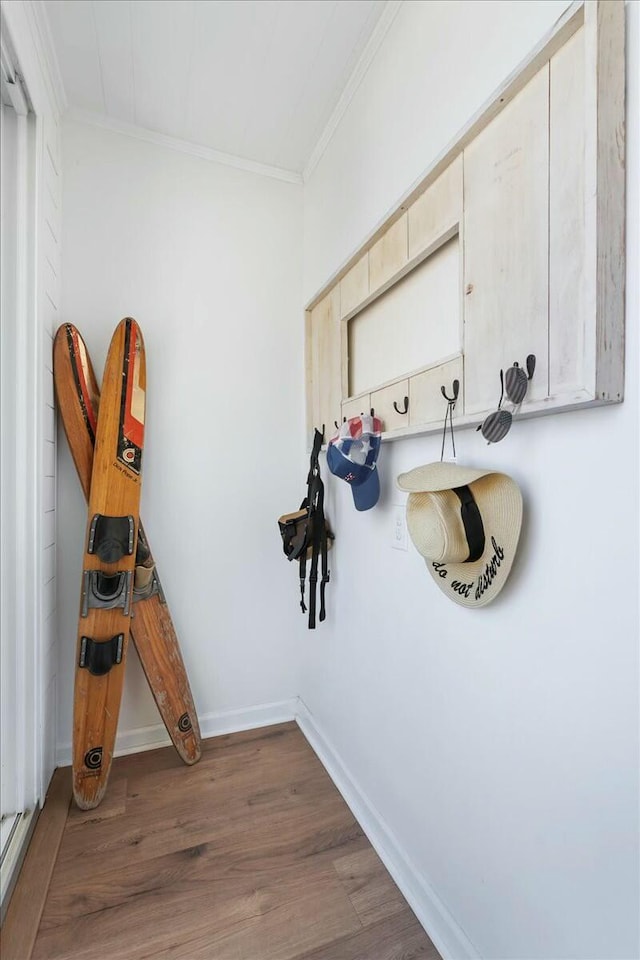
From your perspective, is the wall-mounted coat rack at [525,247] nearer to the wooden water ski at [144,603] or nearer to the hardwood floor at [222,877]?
the wooden water ski at [144,603]

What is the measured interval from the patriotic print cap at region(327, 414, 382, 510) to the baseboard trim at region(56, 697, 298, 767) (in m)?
1.26

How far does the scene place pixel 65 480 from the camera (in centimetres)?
173

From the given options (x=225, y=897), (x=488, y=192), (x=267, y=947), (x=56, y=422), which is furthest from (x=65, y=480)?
(x=488, y=192)

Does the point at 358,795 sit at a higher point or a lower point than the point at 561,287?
lower

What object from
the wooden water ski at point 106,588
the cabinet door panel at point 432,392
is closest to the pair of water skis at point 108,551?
the wooden water ski at point 106,588

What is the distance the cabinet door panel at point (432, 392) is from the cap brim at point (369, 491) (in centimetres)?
24

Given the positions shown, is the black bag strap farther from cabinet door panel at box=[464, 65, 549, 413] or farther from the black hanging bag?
cabinet door panel at box=[464, 65, 549, 413]

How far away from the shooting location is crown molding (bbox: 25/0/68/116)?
4.30 ft

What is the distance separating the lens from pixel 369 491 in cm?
138

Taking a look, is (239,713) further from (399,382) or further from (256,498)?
(399,382)

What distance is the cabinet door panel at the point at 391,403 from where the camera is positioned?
4.12 ft

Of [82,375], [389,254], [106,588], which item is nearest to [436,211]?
[389,254]

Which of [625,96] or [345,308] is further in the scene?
[345,308]

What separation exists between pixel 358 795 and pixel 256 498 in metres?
1.22
